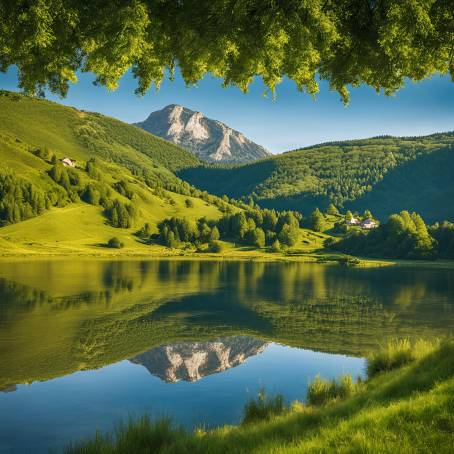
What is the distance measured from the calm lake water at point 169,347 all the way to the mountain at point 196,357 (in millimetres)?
72

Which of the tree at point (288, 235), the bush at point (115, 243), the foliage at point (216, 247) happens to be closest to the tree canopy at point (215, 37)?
the foliage at point (216, 247)

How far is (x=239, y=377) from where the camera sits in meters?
24.1

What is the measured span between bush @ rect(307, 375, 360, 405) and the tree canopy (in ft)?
36.7

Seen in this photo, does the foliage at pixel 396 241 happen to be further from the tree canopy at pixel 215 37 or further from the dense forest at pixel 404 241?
the tree canopy at pixel 215 37

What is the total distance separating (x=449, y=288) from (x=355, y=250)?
336 feet

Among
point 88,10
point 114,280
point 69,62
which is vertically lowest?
point 114,280

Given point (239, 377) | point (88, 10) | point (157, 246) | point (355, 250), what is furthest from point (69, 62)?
point (157, 246)

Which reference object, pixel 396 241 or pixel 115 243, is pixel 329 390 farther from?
pixel 115 243

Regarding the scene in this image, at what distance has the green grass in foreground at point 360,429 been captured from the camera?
8.77 m

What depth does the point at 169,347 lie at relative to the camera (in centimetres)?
3062

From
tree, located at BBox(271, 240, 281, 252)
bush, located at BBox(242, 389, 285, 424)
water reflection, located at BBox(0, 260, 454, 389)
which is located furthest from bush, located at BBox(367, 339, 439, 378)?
tree, located at BBox(271, 240, 281, 252)

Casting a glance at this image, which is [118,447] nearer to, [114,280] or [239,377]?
[239,377]

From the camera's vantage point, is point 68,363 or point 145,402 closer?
point 145,402

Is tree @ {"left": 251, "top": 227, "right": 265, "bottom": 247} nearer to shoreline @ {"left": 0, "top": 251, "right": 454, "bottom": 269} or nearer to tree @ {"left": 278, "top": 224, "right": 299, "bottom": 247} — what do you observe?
tree @ {"left": 278, "top": 224, "right": 299, "bottom": 247}
